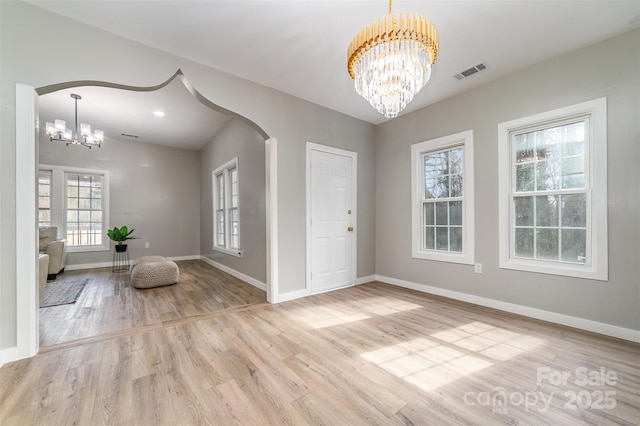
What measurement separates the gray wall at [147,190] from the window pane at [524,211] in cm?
702

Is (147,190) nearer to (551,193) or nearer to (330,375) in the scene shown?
(330,375)

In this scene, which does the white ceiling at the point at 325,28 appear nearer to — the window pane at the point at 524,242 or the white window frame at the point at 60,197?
the window pane at the point at 524,242

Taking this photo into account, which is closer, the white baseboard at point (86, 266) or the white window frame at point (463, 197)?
the white window frame at point (463, 197)

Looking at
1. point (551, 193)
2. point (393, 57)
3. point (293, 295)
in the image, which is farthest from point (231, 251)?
point (551, 193)

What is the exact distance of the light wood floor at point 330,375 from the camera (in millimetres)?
1413

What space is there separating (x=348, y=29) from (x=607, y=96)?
2.51 m

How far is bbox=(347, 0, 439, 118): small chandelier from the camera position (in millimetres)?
1595

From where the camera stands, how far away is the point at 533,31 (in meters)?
2.29

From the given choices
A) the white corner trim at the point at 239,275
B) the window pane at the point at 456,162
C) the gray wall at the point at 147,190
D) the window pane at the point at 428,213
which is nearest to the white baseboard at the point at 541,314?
the window pane at the point at 428,213

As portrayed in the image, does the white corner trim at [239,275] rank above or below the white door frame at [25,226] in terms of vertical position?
below

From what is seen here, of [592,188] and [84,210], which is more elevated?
[592,188]

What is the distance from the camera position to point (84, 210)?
5688mm

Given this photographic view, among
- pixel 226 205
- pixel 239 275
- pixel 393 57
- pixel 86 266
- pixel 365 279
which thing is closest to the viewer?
pixel 393 57

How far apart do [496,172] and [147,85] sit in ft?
12.9
